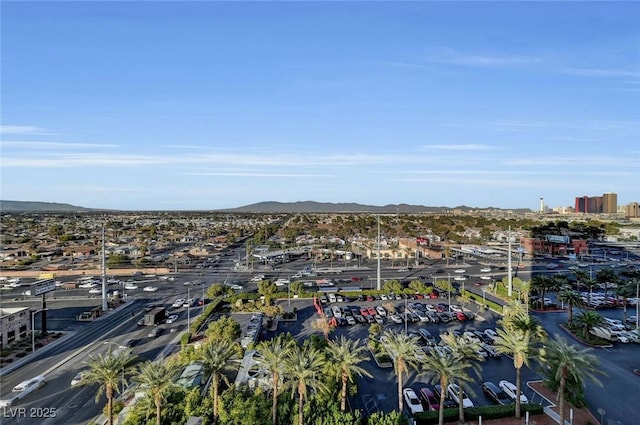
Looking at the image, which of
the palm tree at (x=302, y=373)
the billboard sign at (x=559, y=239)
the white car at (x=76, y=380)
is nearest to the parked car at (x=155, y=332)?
the white car at (x=76, y=380)

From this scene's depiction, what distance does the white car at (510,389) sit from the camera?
25.1m

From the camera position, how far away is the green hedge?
75.2 feet

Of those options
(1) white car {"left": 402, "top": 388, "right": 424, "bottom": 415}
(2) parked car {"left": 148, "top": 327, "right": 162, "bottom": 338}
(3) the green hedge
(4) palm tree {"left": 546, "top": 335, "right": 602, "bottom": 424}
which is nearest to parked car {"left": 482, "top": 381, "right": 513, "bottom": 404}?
(3) the green hedge

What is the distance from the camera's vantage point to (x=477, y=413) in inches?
911

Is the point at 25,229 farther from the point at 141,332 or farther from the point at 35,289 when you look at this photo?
the point at 141,332

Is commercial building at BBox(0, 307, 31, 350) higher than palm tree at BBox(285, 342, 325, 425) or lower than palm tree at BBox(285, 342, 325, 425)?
lower

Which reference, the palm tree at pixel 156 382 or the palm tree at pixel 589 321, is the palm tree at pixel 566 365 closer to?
the palm tree at pixel 589 321

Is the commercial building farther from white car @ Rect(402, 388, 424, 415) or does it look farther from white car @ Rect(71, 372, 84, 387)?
white car @ Rect(402, 388, 424, 415)

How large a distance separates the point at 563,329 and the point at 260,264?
183ft

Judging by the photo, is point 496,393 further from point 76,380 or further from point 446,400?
point 76,380

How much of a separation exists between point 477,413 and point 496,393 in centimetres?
347

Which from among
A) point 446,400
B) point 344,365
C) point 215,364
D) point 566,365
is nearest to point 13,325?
point 215,364

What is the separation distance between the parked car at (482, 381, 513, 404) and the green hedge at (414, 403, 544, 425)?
4.76ft

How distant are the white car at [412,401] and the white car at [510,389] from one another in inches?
240
